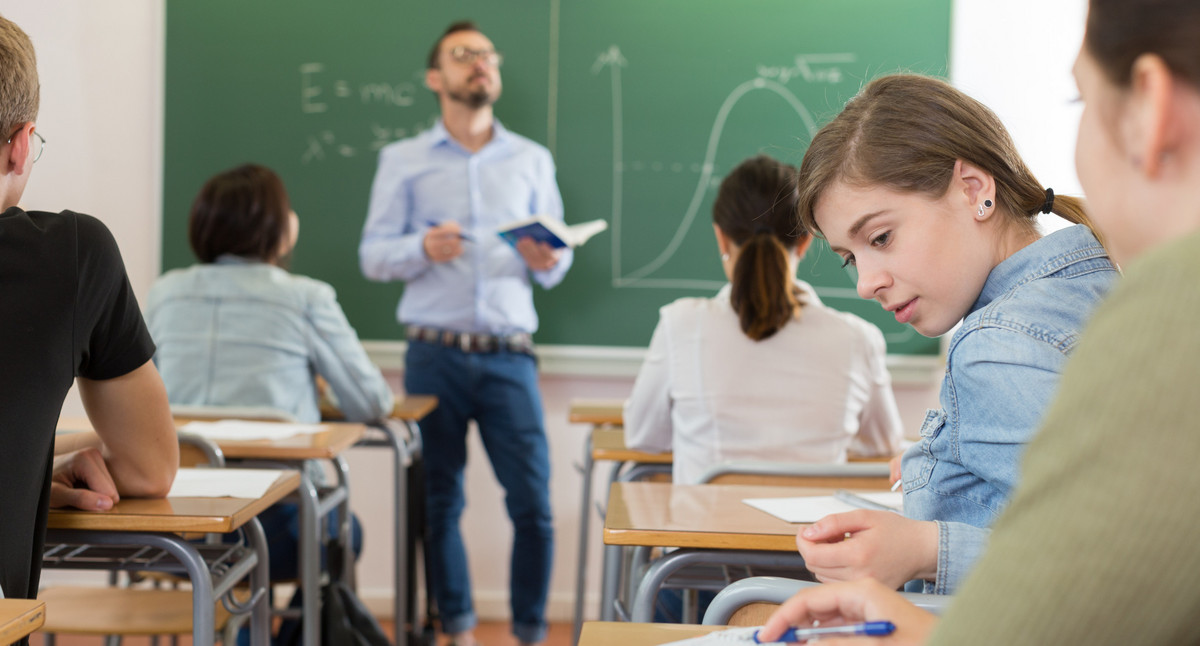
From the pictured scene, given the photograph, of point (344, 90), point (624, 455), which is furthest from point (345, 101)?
point (624, 455)

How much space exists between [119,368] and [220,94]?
2.58 meters

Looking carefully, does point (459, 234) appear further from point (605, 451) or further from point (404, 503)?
point (605, 451)

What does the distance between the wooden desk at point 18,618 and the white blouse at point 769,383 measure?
1433 mm

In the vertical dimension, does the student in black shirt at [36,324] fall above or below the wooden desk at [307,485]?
above

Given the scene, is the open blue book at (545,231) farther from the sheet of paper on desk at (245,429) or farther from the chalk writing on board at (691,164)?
the sheet of paper on desk at (245,429)

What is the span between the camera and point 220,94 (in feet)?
12.3

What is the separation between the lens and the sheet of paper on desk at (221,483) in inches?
65.3

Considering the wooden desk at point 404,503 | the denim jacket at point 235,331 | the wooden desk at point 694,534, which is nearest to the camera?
the wooden desk at point 694,534

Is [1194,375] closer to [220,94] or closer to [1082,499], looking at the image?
[1082,499]

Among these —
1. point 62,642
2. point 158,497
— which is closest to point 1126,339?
point 158,497

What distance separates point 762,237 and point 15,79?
1.48 m

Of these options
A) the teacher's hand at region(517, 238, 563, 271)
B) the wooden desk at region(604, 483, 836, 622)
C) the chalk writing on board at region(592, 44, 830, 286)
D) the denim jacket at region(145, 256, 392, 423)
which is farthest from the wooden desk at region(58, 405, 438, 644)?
the chalk writing on board at region(592, 44, 830, 286)

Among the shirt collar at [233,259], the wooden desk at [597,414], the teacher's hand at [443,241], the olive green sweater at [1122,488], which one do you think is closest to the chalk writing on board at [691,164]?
the teacher's hand at [443,241]

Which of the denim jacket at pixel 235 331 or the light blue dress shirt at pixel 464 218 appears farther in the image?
the light blue dress shirt at pixel 464 218
